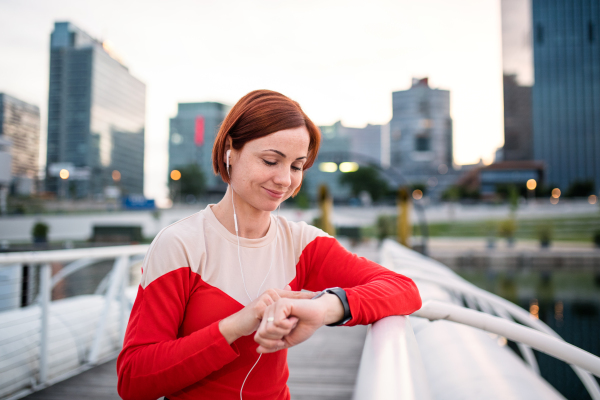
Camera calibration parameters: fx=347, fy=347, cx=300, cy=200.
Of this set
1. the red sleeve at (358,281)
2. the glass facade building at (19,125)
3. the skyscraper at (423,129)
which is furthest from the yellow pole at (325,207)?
the skyscraper at (423,129)

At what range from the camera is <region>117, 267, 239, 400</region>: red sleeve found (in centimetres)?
84

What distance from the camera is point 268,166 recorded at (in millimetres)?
1072

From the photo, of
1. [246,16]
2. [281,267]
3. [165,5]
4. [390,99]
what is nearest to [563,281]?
[246,16]

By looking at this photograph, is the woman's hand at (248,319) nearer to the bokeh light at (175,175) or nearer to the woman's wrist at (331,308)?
the woman's wrist at (331,308)

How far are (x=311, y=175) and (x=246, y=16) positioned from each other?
318 feet

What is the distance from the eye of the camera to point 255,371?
42.2 inches

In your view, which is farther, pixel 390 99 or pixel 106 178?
pixel 390 99

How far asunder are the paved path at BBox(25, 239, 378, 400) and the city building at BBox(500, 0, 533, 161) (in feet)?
330

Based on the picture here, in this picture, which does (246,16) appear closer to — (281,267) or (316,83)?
(281,267)

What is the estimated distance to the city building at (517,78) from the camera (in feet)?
275

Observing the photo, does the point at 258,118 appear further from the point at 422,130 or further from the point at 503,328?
the point at 422,130

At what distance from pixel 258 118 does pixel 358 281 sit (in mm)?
683

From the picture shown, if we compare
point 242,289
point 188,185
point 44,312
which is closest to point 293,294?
point 242,289

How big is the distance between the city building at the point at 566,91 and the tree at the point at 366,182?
134 ft
